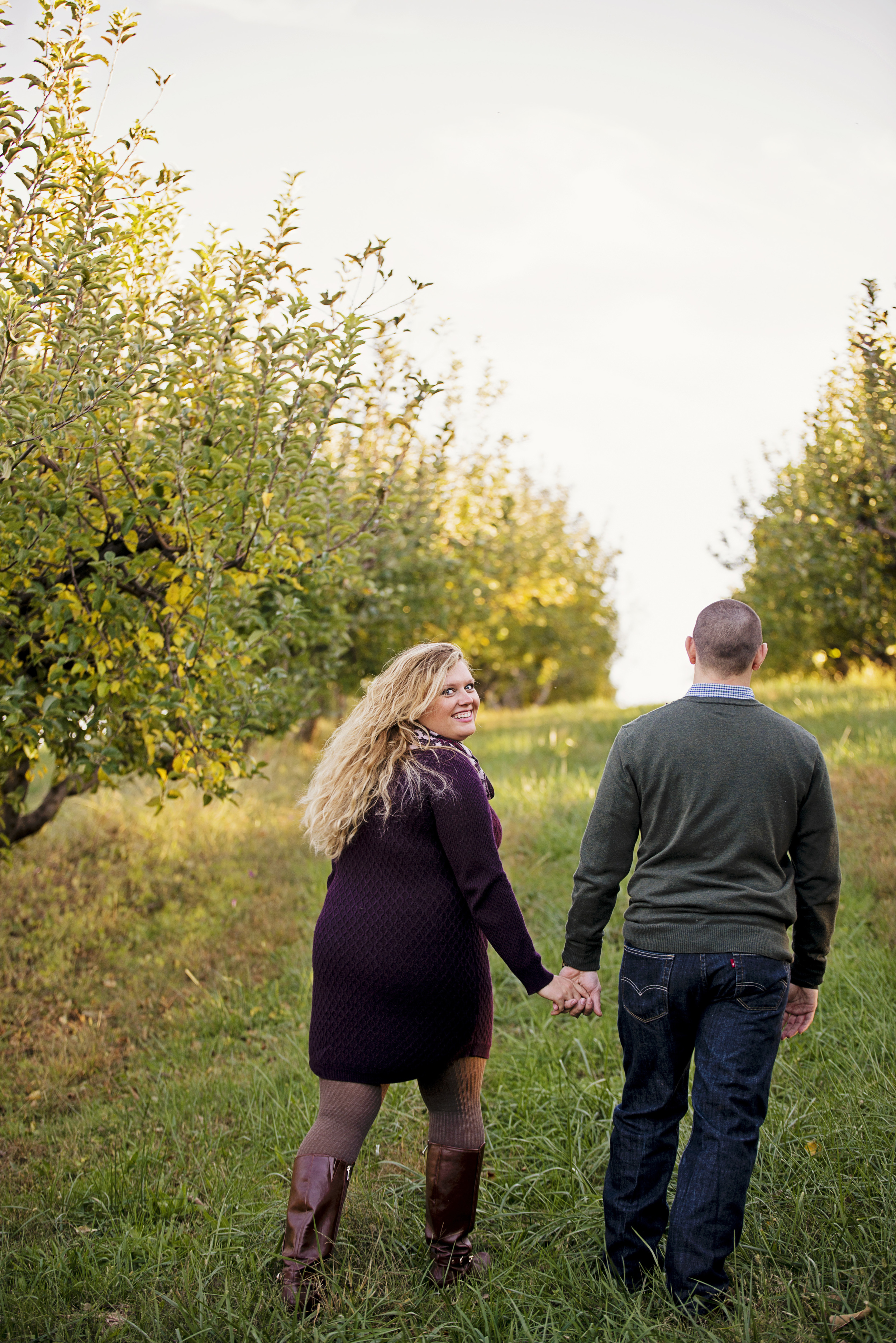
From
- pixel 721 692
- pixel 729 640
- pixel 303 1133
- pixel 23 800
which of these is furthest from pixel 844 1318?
pixel 23 800

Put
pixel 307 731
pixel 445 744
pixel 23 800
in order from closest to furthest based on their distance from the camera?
pixel 445 744, pixel 23 800, pixel 307 731

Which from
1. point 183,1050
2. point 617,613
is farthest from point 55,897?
point 617,613

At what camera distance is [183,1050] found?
5.51 metres

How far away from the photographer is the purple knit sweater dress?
2945mm

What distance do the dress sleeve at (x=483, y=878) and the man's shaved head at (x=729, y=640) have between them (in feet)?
2.73

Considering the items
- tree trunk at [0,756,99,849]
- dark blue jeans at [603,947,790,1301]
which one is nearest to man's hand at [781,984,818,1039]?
dark blue jeans at [603,947,790,1301]

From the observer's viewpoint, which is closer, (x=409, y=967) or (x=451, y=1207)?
(x=409, y=967)

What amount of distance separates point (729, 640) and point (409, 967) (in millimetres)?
1391

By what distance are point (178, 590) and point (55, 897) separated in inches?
179

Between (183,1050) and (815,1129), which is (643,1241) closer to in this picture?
(815,1129)

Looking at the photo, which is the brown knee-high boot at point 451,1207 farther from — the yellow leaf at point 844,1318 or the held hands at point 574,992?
the yellow leaf at point 844,1318

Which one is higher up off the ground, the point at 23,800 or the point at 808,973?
the point at 23,800

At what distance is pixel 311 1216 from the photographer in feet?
9.46

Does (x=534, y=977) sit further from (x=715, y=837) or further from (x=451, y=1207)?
(x=451, y=1207)
